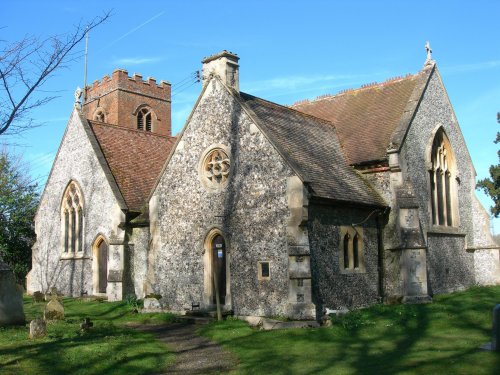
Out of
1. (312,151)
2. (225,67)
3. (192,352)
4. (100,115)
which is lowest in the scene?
(192,352)

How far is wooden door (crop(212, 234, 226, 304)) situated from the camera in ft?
58.2

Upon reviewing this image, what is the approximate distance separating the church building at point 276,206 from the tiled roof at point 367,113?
71mm

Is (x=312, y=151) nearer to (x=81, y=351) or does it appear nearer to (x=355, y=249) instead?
(x=355, y=249)

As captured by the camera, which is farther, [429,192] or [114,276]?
[114,276]

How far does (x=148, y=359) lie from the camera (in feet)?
37.7

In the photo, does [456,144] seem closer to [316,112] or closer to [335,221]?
[316,112]

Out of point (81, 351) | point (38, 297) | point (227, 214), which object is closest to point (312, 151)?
point (227, 214)

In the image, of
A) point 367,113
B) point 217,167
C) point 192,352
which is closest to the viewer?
point 192,352

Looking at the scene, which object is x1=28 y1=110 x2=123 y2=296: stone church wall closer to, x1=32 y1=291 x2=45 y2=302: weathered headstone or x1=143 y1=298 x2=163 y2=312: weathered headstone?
x1=32 y1=291 x2=45 y2=302: weathered headstone

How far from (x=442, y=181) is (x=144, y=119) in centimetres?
2318

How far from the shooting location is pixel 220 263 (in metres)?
17.9

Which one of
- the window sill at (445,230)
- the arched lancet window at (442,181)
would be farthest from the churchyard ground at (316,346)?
the arched lancet window at (442,181)

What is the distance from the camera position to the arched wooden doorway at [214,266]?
1772 centimetres

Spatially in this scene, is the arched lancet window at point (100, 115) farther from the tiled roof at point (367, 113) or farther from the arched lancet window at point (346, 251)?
the arched lancet window at point (346, 251)
